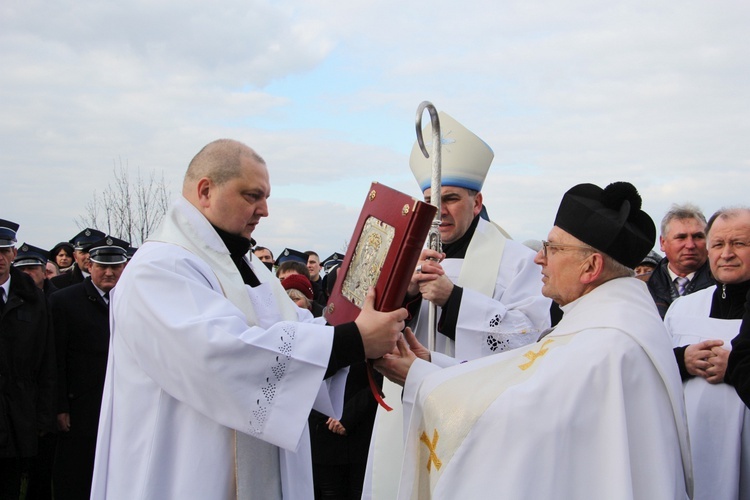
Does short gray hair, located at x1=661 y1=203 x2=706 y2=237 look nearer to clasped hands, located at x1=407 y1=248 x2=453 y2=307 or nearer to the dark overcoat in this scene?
clasped hands, located at x1=407 y1=248 x2=453 y2=307

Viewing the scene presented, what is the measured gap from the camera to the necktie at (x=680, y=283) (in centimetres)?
668

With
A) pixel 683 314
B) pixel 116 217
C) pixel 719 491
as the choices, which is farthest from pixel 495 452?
pixel 116 217

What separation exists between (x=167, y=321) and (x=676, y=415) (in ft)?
6.77

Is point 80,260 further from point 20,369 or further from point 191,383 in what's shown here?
point 191,383

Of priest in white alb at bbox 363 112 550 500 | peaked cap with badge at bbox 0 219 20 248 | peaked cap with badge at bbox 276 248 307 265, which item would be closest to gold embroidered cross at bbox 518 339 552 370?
priest in white alb at bbox 363 112 550 500

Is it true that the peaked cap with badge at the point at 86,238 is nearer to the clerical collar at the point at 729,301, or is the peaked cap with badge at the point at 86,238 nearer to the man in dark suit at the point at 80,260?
the man in dark suit at the point at 80,260

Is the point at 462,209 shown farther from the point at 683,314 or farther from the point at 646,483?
the point at 646,483

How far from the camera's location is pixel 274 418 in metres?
3.31

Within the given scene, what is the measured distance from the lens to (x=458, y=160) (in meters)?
4.84

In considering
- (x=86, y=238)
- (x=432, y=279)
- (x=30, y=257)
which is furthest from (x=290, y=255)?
(x=432, y=279)

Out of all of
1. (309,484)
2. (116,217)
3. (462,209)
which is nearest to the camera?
(309,484)

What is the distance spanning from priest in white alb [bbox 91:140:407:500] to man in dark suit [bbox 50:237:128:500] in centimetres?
387

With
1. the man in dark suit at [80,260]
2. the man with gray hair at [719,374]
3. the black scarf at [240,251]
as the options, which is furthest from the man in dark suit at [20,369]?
the man with gray hair at [719,374]

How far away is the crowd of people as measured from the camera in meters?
2.87
